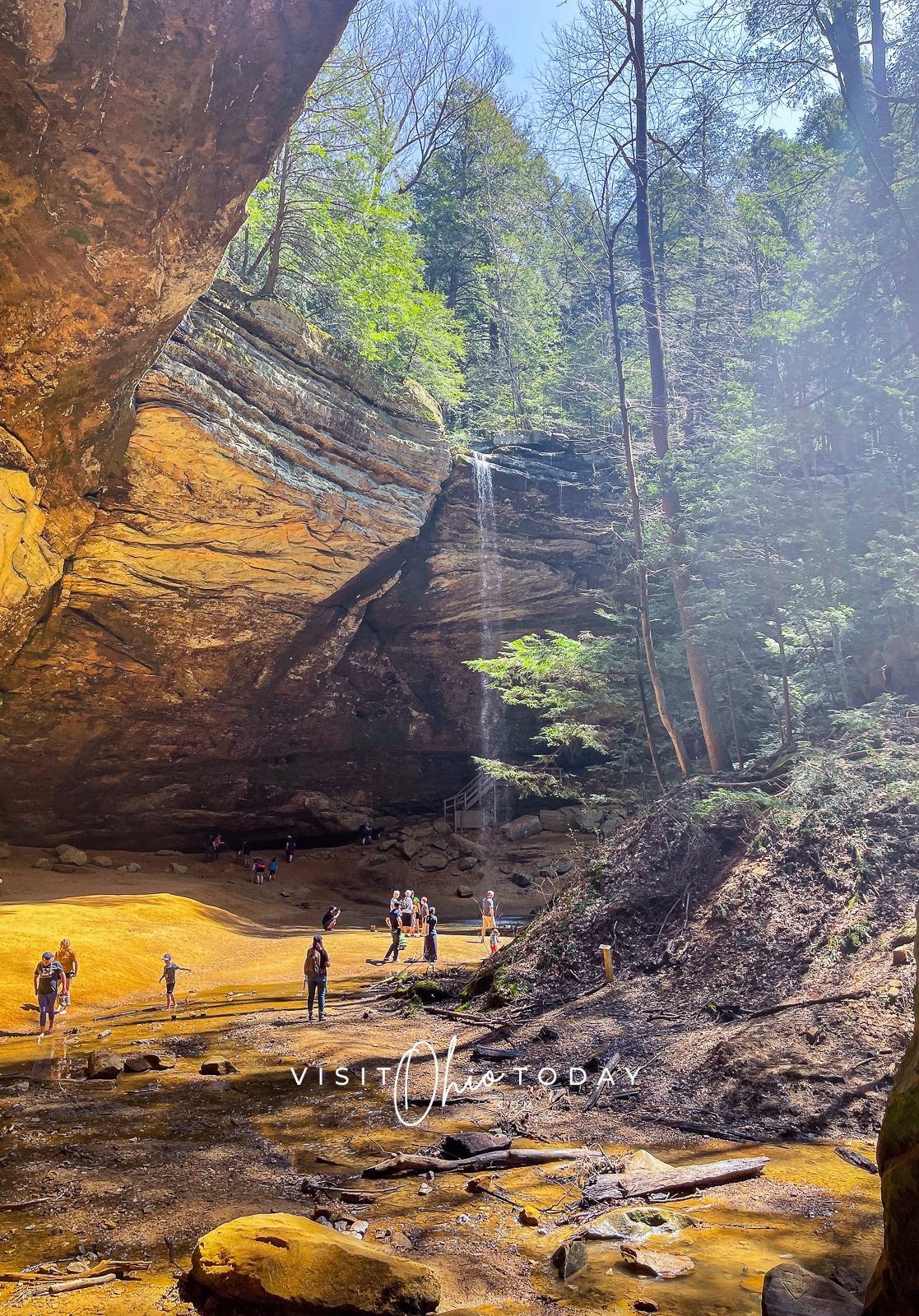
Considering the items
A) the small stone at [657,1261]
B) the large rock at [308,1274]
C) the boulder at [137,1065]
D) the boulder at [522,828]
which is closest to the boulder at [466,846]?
the boulder at [522,828]

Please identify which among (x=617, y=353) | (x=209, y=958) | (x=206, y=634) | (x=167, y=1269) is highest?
(x=617, y=353)

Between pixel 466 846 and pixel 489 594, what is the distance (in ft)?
32.3

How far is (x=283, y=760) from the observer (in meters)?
28.0

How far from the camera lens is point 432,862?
91.1 ft

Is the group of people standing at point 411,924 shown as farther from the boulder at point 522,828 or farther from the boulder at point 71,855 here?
the boulder at point 71,855

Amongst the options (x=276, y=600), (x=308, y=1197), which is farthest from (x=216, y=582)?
(x=308, y=1197)

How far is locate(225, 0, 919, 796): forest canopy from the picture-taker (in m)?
11.2

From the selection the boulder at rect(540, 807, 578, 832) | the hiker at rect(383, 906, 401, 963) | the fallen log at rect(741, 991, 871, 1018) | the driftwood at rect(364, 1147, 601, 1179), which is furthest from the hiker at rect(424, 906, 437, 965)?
the boulder at rect(540, 807, 578, 832)

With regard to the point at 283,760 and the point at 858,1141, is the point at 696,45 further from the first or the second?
the point at 283,760

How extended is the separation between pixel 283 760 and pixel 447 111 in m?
27.3

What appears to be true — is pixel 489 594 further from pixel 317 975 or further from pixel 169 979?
pixel 317 975

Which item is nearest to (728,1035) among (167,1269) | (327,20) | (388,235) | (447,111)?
(167,1269)

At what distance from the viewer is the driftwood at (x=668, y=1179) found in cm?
461

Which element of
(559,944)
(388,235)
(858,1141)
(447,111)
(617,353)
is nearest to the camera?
(858,1141)
